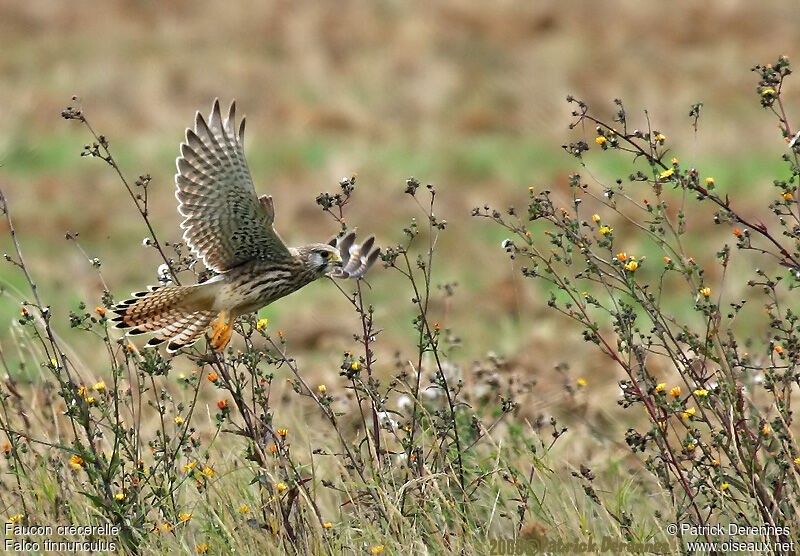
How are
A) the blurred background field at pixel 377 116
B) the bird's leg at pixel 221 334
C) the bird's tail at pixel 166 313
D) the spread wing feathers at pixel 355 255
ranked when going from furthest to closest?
the blurred background field at pixel 377 116
the spread wing feathers at pixel 355 255
the bird's tail at pixel 166 313
the bird's leg at pixel 221 334

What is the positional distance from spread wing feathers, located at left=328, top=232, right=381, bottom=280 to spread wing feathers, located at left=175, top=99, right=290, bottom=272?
0.86 ft

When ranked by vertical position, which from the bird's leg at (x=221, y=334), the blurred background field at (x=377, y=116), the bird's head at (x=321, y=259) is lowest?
the bird's leg at (x=221, y=334)

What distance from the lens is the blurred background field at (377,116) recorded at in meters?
11.2

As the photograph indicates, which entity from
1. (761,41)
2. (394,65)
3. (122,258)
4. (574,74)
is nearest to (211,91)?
(394,65)

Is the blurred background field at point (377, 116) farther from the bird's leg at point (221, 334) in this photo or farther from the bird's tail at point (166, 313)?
the bird's leg at point (221, 334)

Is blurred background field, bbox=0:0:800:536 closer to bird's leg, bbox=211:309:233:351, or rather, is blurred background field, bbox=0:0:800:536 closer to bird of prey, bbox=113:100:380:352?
bird of prey, bbox=113:100:380:352

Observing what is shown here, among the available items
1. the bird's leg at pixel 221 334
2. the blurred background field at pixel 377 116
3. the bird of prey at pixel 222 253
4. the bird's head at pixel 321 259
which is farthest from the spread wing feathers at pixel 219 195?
the blurred background field at pixel 377 116

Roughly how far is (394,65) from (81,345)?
10840mm

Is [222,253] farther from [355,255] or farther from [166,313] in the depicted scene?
[355,255]

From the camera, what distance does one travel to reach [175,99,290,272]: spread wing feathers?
527 centimetres

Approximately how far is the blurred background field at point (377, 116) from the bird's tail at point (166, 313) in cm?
236

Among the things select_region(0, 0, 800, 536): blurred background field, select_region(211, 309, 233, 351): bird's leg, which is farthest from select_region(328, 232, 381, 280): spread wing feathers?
select_region(0, 0, 800, 536): blurred background field

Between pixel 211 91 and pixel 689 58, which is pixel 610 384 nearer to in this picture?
pixel 211 91

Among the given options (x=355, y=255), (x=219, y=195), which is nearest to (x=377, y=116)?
(x=355, y=255)
